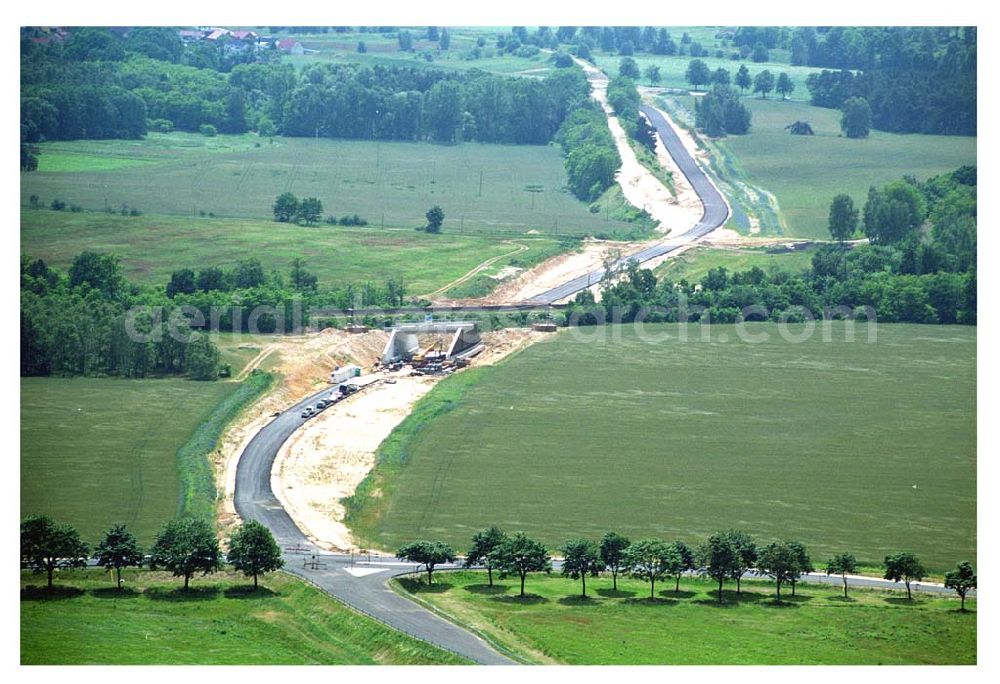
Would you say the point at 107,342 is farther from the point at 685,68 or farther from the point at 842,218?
the point at 685,68

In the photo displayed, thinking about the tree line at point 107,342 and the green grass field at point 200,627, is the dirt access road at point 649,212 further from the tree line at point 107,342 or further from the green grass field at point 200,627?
the green grass field at point 200,627

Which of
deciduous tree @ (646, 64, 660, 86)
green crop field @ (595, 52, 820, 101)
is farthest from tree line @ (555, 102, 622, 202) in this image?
green crop field @ (595, 52, 820, 101)

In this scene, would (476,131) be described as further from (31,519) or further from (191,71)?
(31,519)

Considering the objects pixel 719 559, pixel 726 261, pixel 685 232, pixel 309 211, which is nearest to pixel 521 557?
pixel 719 559

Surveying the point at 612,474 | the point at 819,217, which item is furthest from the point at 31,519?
the point at 819,217

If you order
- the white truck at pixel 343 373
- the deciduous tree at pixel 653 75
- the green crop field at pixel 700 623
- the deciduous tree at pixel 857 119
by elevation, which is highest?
the deciduous tree at pixel 653 75

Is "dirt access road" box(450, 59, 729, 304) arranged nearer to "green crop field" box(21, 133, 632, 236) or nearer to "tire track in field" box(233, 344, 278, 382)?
"green crop field" box(21, 133, 632, 236)

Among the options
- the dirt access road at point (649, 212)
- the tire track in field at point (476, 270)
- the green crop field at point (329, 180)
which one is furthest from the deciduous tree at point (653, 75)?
the tire track in field at point (476, 270)
